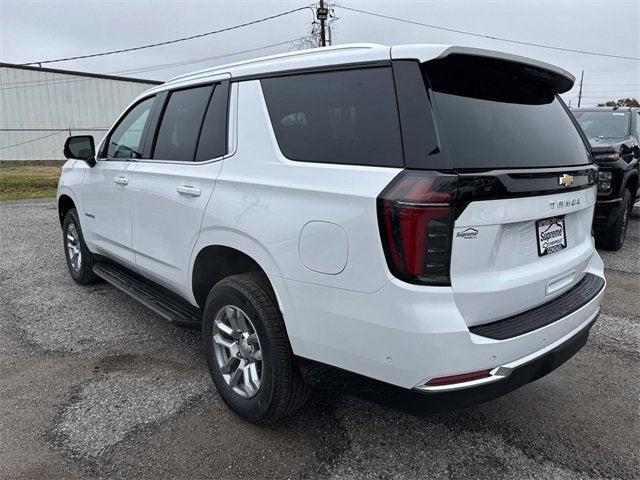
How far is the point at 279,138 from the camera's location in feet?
8.25

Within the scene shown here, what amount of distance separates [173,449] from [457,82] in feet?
7.45

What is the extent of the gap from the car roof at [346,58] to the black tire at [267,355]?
1.12 meters

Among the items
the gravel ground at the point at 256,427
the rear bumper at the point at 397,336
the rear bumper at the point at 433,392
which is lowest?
the gravel ground at the point at 256,427

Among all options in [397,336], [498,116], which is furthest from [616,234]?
[397,336]

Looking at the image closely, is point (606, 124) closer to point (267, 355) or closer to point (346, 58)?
point (346, 58)

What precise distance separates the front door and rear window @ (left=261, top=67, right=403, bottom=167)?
1661mm

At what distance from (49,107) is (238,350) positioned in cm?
2775

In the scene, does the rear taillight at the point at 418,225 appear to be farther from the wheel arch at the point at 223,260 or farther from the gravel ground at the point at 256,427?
the gravel ground at the point at 256,427

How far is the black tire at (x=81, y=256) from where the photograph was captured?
493cm

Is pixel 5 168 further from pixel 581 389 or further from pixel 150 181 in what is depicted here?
pixel 581 389

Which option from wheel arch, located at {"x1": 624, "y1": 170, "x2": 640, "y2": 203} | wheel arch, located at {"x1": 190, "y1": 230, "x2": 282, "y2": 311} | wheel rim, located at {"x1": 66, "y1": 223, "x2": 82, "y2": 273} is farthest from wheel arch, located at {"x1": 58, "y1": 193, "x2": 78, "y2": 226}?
wheel arch, located at {"x1": 624, "y1": 170, "x2": 640, "y2": 203}

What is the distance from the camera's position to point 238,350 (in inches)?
108

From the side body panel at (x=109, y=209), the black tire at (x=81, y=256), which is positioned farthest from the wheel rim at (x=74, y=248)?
the side body panel at (x=109, y=209)

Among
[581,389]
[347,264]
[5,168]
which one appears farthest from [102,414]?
[5,168]
